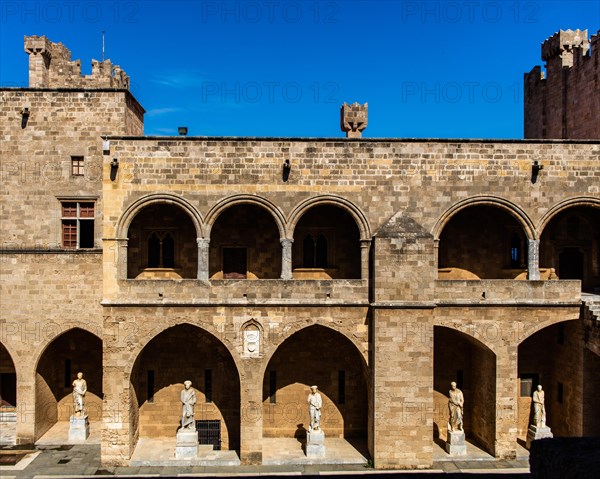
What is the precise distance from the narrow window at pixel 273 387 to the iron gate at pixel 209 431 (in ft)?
7.03

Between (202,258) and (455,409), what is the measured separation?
10.1m

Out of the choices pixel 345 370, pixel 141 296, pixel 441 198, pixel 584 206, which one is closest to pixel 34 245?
pixel 141 296

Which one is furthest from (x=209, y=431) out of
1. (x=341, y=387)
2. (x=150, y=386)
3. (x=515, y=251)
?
(x=515, y=251)

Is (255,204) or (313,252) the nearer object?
(255,204)

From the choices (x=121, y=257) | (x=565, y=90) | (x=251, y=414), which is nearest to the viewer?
(x=251, y=414)

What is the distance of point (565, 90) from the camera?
941 inches

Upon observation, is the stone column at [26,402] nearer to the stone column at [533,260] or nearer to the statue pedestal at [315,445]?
the statue pedestal at [315,445]

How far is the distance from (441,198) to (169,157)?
9.39 metres

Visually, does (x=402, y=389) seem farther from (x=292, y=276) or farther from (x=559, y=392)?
(x=559, y=392)

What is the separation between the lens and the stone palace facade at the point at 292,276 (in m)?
17.8

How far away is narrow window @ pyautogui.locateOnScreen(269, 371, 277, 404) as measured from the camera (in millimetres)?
20203

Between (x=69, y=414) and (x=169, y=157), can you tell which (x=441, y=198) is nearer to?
(x=169, y=157)

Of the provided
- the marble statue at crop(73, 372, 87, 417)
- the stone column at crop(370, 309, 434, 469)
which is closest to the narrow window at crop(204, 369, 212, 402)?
the marble statue at crop(73, 372, 87, 417)

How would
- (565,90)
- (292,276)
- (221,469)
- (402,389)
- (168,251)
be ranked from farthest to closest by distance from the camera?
(565,90), (168,251), (292,276), (221,469), (402,389)
